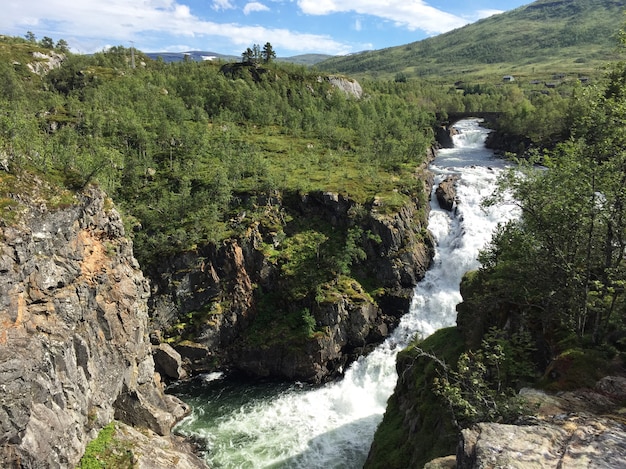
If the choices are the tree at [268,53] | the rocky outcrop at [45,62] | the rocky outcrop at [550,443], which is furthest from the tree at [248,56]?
the rocky outcrop at [550,443]

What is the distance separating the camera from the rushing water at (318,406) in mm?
34312

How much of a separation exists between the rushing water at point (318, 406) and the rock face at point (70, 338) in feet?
14.7

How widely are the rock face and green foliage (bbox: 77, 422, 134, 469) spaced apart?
572mm

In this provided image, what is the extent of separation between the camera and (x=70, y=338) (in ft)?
90.1

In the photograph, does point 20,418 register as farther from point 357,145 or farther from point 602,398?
point 357,145

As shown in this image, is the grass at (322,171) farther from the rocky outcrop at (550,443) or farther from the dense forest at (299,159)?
the rocky outcrop at (550,443)

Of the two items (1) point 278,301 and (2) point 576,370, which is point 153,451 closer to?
(1) point 278,301

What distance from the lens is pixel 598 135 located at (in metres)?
18.2

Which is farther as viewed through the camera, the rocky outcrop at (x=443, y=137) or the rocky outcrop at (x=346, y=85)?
the rocky outcrop at (x=346, y=85)

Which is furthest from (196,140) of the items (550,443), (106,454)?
(550,443)

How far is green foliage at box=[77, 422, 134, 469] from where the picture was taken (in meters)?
26.6

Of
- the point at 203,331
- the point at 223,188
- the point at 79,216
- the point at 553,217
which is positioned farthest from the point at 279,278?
the point at 553,217

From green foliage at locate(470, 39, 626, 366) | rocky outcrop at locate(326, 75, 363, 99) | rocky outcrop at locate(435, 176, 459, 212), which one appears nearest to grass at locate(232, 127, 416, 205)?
rocky outcrop at locate(435, 176, 459, 212)

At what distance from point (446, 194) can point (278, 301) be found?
125 ft
